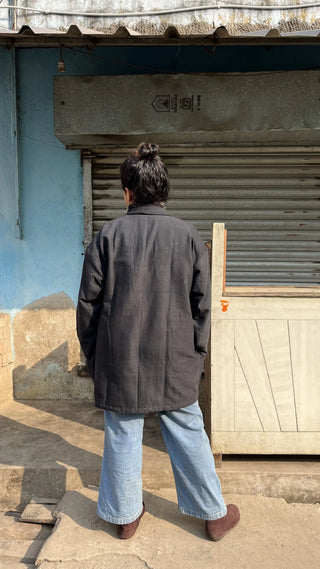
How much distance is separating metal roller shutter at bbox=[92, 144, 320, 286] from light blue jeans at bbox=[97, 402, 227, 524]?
2.38m

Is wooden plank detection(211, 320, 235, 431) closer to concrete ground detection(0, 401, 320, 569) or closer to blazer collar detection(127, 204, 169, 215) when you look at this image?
concrete ground detection(0, 401, 320, 569)

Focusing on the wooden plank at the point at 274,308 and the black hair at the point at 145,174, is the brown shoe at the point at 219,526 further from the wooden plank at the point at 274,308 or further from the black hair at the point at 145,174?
the black hair at the point at 145,174

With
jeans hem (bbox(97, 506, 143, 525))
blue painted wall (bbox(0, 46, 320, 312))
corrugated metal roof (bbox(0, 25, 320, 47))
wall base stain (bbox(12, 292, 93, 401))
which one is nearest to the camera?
jeans hem (bbox(97, 506, 143, 525))

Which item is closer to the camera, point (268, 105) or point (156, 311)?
point (156, 311)

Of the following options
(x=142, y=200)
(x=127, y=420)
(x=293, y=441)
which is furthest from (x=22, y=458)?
(x=142, y=200)

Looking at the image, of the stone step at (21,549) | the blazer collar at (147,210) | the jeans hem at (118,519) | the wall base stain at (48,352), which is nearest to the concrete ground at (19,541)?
the stone step at (21,549)

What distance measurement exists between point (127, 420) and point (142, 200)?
1129 millimetres

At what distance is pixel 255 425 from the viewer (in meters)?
2.93

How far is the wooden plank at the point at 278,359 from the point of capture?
2.86 meters

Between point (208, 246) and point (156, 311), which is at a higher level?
point (208, 246)

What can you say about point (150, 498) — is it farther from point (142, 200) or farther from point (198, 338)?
point (142, 200)

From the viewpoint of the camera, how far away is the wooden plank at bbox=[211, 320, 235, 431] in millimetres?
2883

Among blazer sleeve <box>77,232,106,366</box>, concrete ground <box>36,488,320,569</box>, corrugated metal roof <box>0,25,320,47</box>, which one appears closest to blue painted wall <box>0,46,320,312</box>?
corrugated metal roof <box>0,25,320,47</box>

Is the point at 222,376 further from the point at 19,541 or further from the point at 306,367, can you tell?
the point at 19,541
